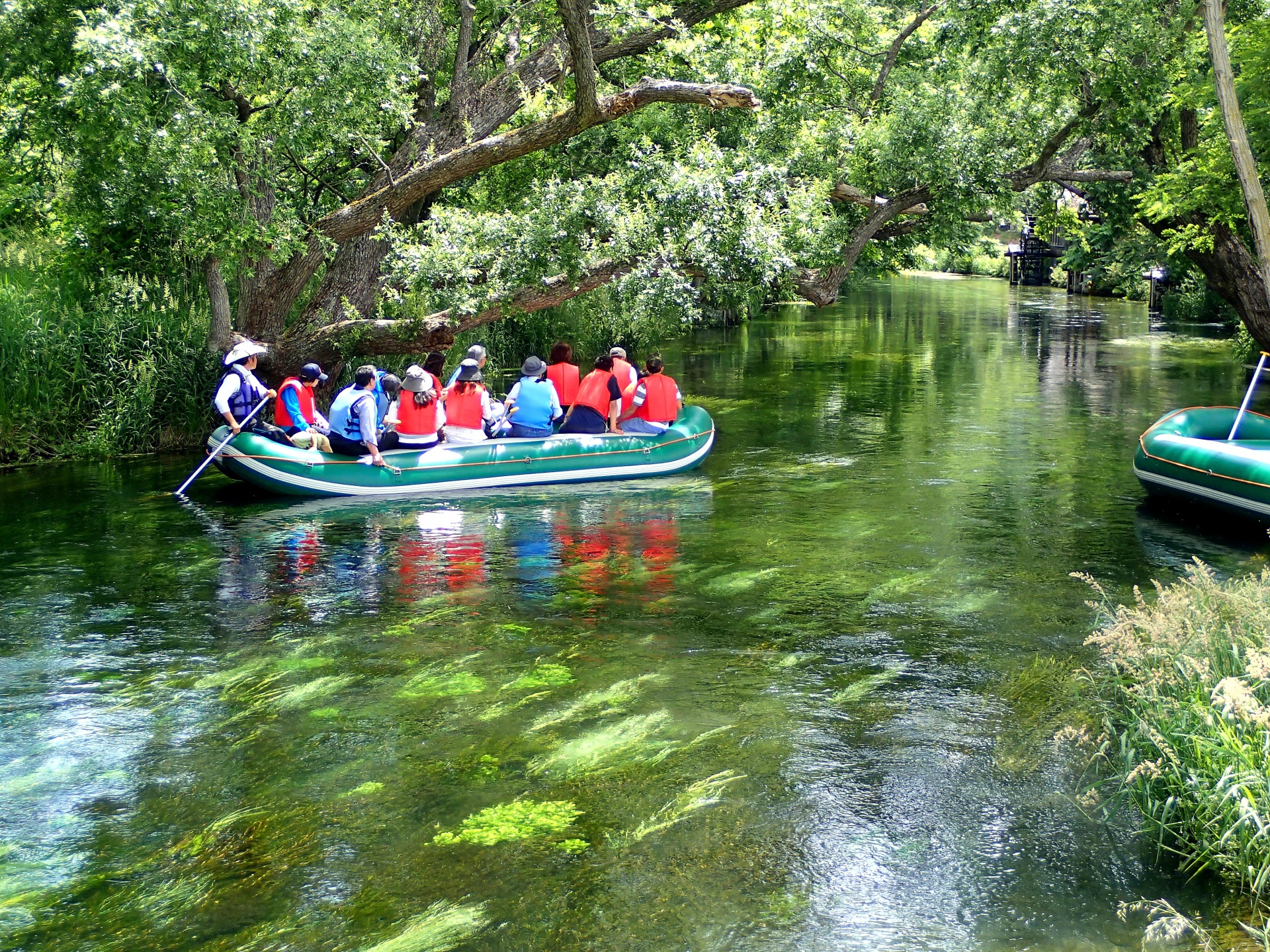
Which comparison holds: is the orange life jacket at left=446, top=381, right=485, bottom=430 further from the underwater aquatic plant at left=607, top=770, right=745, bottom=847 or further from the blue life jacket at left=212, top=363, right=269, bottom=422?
the underwater aquatic plant at left=607, top=770, right=745, bottom=847

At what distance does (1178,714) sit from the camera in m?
5.38

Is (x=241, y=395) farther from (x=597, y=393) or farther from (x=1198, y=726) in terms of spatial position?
(x=1198, y=726)

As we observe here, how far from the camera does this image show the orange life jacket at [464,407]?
13.6 metres

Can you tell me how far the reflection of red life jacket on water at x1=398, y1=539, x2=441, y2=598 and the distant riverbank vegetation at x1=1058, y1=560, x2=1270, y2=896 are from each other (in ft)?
17.1

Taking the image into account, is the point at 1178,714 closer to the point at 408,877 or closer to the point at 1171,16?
the point at 408,877

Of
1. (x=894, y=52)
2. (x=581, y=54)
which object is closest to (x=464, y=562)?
(x=581, y=54)

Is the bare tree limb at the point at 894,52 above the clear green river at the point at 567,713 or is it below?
above

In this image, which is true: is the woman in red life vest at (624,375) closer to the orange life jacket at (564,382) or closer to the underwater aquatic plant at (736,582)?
the orange life jacket at (564,382)

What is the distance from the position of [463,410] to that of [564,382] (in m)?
1.71

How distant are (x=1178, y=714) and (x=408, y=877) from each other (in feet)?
11.4

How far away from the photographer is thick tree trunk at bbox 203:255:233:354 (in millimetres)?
15141

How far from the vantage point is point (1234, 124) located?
10516mm

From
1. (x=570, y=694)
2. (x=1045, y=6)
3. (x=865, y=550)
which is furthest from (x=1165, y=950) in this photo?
(x=1045, y=6)

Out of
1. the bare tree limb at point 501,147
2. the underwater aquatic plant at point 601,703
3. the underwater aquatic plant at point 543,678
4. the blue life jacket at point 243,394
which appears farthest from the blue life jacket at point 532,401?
the underwater aquatic plant at point 601,703
